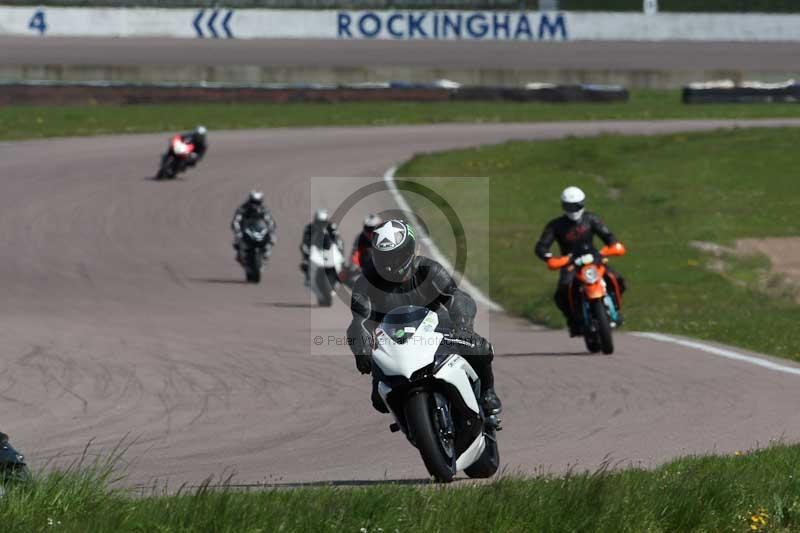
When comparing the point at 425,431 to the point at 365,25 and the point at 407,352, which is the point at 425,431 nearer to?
the point at 407,352

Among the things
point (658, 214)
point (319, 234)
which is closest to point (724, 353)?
point (319, 234)

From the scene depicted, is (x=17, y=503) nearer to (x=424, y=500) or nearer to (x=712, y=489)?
(x=424, y=500)

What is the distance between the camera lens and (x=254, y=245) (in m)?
24.0

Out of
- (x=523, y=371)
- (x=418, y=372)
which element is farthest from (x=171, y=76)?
(x=418, y=372)

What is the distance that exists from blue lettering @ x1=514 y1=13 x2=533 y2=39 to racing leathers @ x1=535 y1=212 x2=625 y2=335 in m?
43.5

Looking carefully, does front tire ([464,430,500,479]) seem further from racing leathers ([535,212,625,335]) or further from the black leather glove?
racing leathers ([535,212,625,335])

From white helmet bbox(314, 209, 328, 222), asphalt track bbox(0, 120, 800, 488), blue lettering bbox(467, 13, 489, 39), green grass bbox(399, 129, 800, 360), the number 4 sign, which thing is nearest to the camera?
asphalt track bbox(0, 120, 800, 488)

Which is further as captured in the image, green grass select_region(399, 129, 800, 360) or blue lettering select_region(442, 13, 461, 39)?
blue lettering select_region(442, 13, 461, 39)

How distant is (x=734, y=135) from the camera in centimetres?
3834

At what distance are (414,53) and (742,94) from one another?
1331 centimetres

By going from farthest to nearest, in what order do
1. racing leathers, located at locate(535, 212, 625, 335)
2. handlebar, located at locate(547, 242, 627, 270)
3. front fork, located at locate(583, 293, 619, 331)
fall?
racing leathers, located at locate(535, 212, 625, 335) → handlebar, located at locate(547, 242, 627, 270) → front fork, located at locate(583, 293, 619, 331)

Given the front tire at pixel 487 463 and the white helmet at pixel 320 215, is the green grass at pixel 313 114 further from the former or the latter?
the front tire at pixel 487 463

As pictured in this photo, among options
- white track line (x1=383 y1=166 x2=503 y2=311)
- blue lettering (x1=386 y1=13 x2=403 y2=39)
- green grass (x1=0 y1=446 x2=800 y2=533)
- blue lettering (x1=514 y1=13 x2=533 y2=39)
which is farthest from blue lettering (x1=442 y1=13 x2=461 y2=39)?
green grass (x1=0 y1=446 x2=800 y2=533)

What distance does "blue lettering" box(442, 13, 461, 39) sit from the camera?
58438 millimetres
